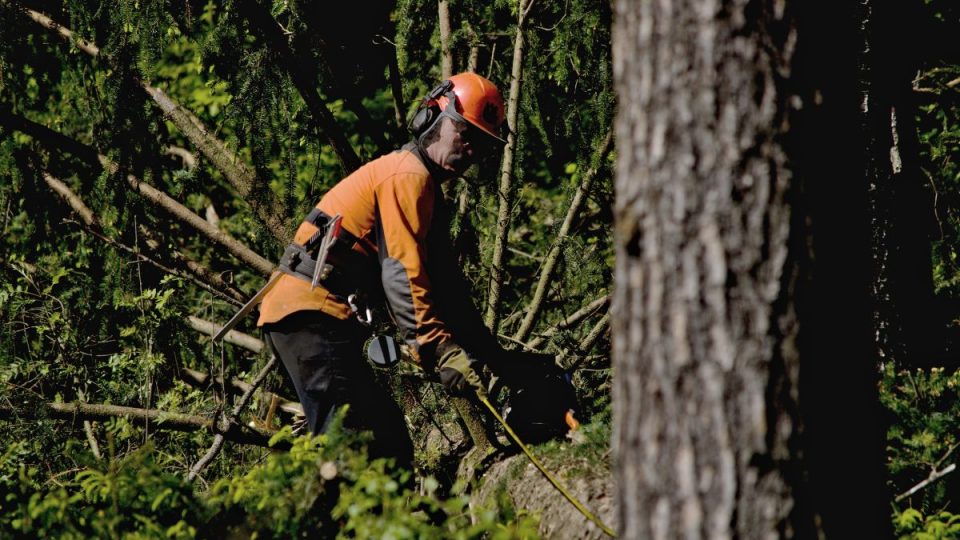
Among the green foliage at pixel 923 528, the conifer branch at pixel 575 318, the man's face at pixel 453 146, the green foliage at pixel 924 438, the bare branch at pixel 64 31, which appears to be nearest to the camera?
the green foliage at pixel 923 528

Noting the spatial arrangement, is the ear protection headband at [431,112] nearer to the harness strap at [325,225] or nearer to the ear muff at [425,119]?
the ear muff at [425,119]

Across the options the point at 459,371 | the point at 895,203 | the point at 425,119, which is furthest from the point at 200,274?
the point at 895,203

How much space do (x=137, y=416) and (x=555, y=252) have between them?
107 inches

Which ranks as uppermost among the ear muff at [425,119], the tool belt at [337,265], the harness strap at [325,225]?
the ear muff at [425,119]

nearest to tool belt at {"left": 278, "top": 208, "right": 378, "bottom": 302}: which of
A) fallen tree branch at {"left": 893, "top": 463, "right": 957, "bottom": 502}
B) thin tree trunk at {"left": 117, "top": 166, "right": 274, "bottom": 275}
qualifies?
thin tree trunk at {"left": 117, "top": 166, "right": 274, "bottom": 275}

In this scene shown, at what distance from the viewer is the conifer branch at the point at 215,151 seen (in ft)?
19.3

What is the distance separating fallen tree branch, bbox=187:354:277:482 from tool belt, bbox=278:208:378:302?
1.28m

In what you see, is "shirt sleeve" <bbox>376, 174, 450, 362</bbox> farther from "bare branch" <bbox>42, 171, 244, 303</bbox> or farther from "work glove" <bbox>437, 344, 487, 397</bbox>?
"bare branch" <bbox>42, 171, 244, 303</bbox>

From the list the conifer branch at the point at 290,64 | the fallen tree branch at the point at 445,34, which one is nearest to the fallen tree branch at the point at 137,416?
the conifer branch at the point at 290,64

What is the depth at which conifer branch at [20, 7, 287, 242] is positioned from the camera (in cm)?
588

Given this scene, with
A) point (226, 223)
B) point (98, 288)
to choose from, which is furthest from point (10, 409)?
point (226, 223)

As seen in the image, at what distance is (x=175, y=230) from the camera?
6938 millimetres

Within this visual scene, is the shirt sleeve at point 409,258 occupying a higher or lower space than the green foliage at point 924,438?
higher

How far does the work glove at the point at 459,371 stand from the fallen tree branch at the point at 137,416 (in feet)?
6.50
